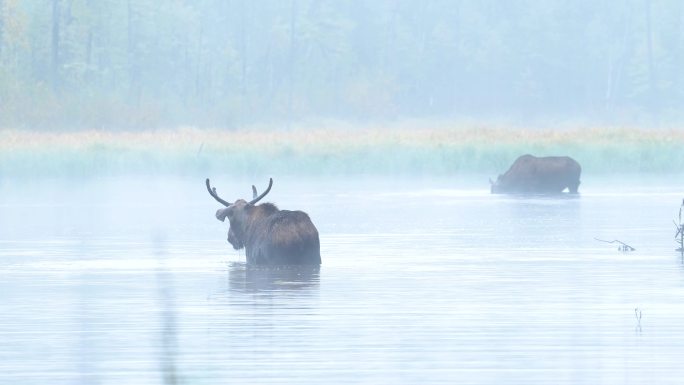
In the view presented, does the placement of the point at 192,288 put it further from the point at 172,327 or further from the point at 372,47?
the point at 372,47

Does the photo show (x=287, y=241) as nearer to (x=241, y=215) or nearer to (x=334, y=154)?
(x=241, y=215)

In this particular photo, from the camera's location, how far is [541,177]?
135 ft

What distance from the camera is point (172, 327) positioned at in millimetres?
14820

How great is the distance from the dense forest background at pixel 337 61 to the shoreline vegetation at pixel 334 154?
57.7ft

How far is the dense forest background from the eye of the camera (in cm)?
8744

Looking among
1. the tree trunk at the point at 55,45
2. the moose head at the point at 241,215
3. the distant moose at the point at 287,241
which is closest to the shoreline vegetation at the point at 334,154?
the tree trunk at the point at 55,45

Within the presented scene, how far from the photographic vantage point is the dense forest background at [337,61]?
8744 cm

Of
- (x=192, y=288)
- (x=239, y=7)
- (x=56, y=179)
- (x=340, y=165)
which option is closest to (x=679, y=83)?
(x=239, y=7)

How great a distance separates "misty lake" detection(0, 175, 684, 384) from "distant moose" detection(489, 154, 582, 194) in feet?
27.8

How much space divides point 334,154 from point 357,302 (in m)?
38.7

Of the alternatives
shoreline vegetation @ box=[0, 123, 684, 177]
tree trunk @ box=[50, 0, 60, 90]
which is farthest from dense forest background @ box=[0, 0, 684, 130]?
shoreline vegetation @ box=[0, 123, 684, 177]

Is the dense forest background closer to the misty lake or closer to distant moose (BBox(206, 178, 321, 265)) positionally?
the misty lake

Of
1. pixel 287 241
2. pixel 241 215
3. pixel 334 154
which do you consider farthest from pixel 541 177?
pixel 287 241

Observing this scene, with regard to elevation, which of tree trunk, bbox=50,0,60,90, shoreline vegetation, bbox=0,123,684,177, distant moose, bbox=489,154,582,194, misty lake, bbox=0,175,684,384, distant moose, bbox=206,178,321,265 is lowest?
misty lake, bbox=0,175,684,384
